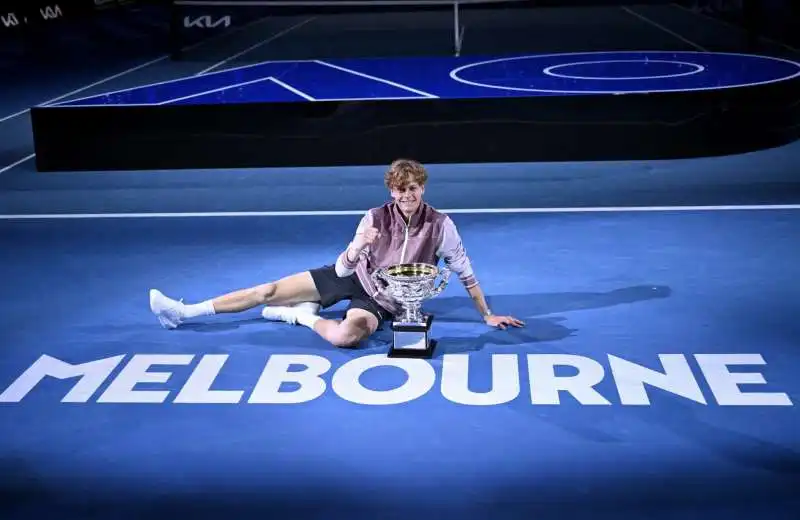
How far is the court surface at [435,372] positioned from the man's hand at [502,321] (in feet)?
0.21

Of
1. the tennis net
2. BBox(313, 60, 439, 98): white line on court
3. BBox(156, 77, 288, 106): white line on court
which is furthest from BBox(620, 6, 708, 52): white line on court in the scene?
BBox(156, 77, 288, 106): white line on court

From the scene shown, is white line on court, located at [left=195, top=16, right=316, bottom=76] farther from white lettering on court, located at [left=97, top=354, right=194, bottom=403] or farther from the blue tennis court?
white lettering on court, located at [left=97, top=354, right=194, bottom=403]

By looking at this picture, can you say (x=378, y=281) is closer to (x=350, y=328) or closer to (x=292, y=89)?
(x=350, y=328)

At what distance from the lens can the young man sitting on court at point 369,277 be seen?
6488 mm

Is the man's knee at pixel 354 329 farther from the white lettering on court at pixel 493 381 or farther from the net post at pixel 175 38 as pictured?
the net post at pixel 175 38

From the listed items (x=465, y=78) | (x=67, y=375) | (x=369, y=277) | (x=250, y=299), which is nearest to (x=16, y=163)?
(x=465, y=78)

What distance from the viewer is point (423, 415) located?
19.0 ft

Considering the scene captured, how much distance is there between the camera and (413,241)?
21.8ft

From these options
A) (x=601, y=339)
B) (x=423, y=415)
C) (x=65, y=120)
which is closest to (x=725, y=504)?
(x=423, y=415)

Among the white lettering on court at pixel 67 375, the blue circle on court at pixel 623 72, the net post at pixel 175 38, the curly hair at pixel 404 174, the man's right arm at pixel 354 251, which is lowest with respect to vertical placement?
the net post at pixel 175 38

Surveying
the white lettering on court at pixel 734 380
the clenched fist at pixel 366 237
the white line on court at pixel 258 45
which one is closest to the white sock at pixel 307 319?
the clenched fist at pixel 366 237

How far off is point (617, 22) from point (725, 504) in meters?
16.8

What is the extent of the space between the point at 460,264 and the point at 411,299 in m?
0.42

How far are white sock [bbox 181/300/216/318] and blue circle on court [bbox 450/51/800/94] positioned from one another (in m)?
5.31
